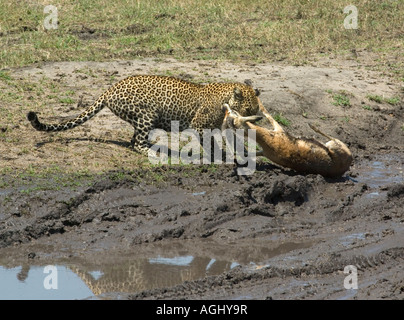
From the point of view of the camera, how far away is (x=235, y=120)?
10.3 meters

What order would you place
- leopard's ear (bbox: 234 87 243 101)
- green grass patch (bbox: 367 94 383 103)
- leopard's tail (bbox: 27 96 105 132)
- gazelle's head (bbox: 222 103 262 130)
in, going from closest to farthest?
gazelle's head (bbox: 222 103 262 130), leopard's tail (bbox: 27 96 105 132), leopard's ear (bbox: 234 87 243 101), green grass patch (bbox: 367 94 383 103)

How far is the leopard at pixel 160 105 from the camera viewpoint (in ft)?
37.0

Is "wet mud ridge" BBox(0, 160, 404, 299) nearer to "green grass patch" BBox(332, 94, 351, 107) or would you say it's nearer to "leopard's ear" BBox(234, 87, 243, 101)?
"leopard's ear" BBox(234, 87, 243, 101)

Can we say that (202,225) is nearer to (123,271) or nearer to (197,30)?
(123,271)

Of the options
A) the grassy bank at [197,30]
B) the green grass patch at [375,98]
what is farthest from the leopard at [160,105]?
the grassy bank at [197,30]

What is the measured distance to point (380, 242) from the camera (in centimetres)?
857

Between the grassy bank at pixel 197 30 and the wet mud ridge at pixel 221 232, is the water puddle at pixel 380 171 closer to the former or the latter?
the wet mud ridge at pixel 221 232

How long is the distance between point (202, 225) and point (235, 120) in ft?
5.61

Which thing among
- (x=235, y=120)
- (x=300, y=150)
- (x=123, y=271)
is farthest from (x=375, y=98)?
(x=123, y=271)

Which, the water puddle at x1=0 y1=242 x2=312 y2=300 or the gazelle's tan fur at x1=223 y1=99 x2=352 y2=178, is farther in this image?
the gazelle's tan fur at x1=223 y1=99 x2=352 y2=178

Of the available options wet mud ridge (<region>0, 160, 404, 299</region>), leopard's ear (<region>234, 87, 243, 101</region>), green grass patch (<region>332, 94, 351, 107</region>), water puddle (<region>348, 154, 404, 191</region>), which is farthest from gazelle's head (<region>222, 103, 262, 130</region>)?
green grass patch (<region>332, 94, 351, 107</region>)

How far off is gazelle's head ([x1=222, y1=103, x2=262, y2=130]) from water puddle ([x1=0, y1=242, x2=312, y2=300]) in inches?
76.8

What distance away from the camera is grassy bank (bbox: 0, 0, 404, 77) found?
50.1 feet
